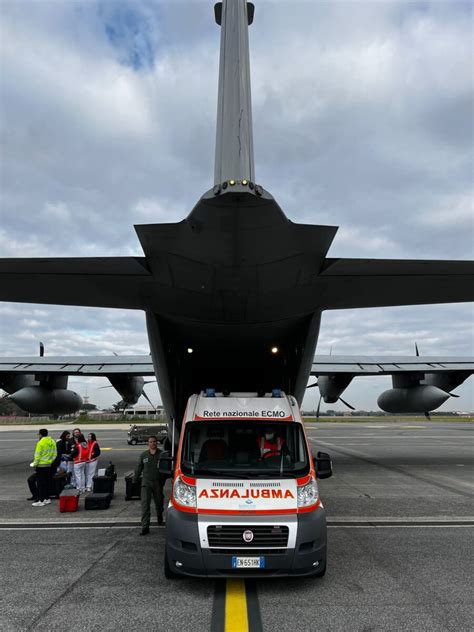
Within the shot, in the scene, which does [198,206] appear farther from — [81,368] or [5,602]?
[81,368]

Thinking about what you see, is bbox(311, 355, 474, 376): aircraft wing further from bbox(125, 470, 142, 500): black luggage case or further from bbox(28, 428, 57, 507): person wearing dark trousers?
bbox(28, 428, 57, 507): person wearing dark trousers

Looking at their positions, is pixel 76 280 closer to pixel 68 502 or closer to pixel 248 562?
pixel 68 502

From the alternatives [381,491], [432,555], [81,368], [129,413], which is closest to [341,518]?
[432,555]

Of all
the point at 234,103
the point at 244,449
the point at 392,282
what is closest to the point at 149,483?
the point at 244,449

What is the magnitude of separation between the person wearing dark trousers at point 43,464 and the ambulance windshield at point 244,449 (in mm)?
4849

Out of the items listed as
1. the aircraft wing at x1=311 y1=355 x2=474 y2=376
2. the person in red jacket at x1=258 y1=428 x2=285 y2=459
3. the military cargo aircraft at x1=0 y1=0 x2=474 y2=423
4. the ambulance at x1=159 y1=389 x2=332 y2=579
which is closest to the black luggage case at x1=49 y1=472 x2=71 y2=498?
the military cargo aircraft at x1=0 y1=0 x2=474 y2=423

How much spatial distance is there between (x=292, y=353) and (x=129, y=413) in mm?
73723

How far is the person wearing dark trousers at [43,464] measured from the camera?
31.3 ft

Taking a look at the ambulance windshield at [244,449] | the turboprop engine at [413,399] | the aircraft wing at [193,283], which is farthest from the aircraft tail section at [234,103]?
the turboprop engine at [413,399]

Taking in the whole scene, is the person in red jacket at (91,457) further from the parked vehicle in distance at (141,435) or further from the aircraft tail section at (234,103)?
the parked vehicle in distance at (141,435)

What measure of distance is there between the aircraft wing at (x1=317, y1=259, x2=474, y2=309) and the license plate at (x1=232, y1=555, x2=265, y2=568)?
4562mm

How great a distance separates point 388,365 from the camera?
A: 20297mm

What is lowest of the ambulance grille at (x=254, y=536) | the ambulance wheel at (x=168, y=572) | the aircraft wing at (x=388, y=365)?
the ambulance wheel at (x=168, y=572)

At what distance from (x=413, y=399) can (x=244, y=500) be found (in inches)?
640
